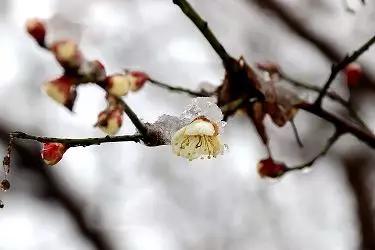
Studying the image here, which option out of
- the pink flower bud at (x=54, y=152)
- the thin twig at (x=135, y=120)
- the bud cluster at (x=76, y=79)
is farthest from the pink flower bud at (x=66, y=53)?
the pink flower bud at (x=54, y=152)

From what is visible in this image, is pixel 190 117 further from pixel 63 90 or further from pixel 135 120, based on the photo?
pixel 63 90

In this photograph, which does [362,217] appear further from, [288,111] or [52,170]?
[288,111]

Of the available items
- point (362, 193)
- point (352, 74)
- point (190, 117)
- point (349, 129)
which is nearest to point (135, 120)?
point (190, 117)

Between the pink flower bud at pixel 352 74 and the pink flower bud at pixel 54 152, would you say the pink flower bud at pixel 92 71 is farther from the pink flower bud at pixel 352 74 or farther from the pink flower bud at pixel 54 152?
the pink flower bud at pixel 352 74

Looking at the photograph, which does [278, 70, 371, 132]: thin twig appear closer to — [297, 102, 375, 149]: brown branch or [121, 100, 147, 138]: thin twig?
[297, 102, 375, 149]: brown branch

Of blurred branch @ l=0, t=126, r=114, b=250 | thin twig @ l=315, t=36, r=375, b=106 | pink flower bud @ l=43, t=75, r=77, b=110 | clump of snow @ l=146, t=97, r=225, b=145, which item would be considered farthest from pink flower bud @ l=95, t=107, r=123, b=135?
blurred branch @ l=0, t=126, r=114, b=250
